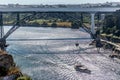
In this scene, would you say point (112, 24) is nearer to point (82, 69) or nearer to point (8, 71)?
point (82, 69)

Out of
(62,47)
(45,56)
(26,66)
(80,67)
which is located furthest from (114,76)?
(62,47)

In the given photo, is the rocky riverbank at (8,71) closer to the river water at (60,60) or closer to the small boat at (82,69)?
the river water at (60,60)

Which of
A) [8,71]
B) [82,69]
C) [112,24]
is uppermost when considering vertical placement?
[8,71]

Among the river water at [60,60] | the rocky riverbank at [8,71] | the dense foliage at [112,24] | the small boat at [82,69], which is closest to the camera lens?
the rocky riverbank at [8,71]

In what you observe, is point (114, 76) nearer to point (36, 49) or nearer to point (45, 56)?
point (45, 56)

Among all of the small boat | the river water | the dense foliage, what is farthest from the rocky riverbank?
the dense foliage

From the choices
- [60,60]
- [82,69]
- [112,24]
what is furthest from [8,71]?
[112,24]

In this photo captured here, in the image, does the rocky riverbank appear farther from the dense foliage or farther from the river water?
the dense foliage

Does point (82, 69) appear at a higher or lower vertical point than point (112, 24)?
higher

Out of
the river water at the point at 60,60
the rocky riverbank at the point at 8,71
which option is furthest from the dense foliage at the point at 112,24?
the rocky riverbank at the point at 8,71
